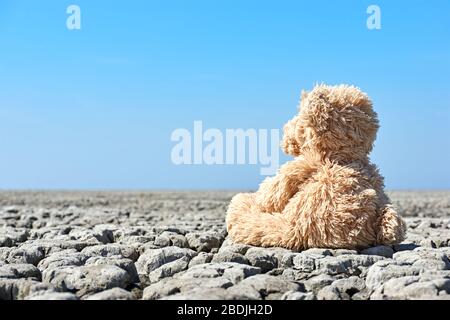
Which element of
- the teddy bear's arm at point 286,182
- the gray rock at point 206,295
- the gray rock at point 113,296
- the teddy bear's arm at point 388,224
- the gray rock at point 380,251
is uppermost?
the teddy bear's arm at point 286,182

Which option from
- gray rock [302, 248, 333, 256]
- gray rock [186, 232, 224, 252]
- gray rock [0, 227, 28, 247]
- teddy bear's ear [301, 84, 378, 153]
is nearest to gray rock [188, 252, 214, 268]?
gray rock [302, 248, 333, 256]

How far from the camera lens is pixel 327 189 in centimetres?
427

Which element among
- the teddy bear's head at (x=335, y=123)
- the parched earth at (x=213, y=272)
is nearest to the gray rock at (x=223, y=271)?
the parched earth at (x=213, y=272)

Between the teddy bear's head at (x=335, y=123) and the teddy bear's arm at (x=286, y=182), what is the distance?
0.16 metres

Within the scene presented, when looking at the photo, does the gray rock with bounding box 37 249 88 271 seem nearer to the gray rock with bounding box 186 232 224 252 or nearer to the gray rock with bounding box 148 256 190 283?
the gray rock with bounding box 148 256 190 283

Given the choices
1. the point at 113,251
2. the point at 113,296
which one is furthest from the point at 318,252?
the point at 113,296

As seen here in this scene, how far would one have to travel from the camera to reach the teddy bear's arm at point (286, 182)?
440cm

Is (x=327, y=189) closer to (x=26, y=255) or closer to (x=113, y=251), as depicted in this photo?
(x=113, y=251)

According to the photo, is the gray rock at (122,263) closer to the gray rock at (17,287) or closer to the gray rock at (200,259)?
the gray rock at (200,259)

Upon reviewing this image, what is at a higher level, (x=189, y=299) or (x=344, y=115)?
(x=344, y=115)
